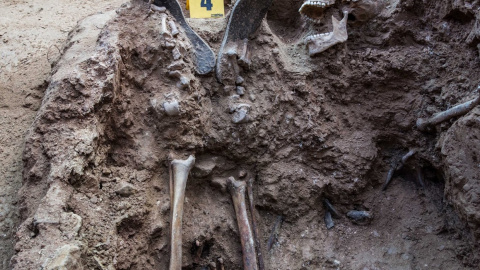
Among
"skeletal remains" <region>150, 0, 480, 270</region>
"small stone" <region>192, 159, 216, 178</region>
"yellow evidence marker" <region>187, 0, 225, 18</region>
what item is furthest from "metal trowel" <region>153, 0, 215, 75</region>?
"small stone" <region>192, 159, 216, 178</region>

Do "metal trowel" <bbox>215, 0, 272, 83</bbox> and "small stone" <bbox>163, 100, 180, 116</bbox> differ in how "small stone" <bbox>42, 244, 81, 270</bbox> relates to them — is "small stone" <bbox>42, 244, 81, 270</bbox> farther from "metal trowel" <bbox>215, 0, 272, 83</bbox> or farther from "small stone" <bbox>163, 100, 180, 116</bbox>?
"metal trowel" <bbox>215, 0, 272, 83</bbox>

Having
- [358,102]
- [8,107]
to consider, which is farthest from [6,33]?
[358,102]

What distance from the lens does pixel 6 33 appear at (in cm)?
405

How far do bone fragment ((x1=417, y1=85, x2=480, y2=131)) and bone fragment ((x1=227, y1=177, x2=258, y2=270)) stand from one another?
1374 mm

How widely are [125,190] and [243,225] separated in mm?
817

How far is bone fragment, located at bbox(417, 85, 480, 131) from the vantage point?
2.72 meters

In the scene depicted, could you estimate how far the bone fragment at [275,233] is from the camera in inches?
120

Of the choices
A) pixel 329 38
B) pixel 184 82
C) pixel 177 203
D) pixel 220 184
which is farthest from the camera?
pixel 329 38

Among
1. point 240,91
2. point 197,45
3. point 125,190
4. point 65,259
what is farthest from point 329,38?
point 65,259

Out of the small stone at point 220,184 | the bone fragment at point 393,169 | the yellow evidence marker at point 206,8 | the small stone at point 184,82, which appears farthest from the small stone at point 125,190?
the bone fragment at point 393,169

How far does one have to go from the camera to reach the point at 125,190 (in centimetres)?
255

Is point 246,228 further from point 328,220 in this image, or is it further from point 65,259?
point 65,259

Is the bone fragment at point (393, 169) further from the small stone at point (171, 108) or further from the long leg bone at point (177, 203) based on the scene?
the small stone at point (171, 108)

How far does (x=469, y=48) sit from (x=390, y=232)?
141 cm
